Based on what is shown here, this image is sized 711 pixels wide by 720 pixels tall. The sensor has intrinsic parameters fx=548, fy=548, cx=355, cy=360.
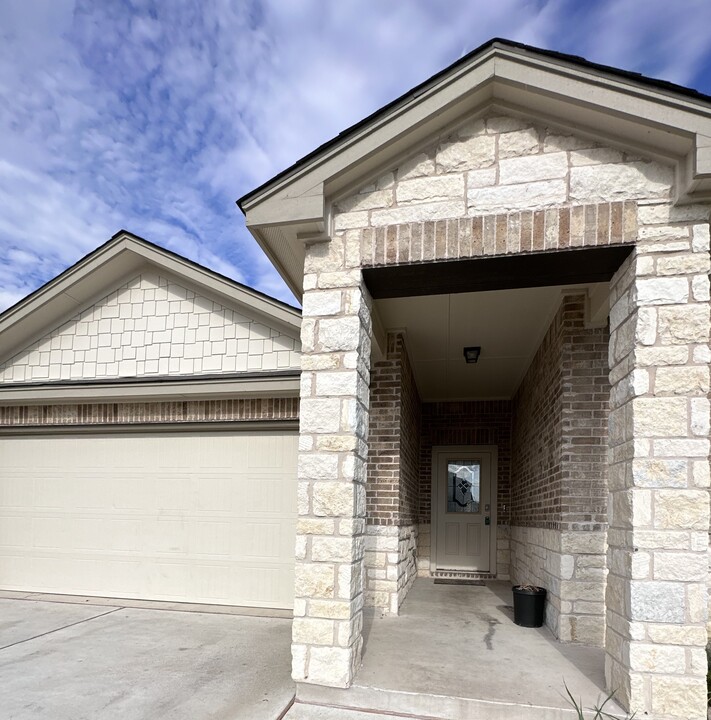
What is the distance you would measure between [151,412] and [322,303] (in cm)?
389

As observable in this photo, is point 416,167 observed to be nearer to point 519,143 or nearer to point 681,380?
point 519,143

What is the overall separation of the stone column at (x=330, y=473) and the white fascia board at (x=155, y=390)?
2.35 meters

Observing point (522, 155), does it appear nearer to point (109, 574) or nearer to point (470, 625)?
point (470, 625)

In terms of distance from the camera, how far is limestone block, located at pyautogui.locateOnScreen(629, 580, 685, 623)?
131 inches

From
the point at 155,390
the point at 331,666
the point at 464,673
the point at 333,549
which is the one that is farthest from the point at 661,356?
the point at 155,390

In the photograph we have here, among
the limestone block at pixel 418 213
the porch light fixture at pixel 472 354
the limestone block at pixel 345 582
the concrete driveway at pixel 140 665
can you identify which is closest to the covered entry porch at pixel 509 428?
the porch light fixture at pixel 472 354

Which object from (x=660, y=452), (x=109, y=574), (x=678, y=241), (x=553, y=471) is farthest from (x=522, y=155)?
(x=109, y=574)

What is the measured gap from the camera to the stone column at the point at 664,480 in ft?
10.9

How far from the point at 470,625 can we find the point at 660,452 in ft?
11.0

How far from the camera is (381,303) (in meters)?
5.85

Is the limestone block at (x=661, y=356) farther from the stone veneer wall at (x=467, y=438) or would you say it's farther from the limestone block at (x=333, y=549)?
the stone veneer wall at (x=467, y=438)

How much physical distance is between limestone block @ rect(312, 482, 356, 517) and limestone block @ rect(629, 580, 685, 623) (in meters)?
1.86

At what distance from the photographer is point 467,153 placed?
3.96 meters

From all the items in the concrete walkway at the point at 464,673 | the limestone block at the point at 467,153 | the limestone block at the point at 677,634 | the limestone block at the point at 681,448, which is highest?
the limestone block at the point at 467,153
